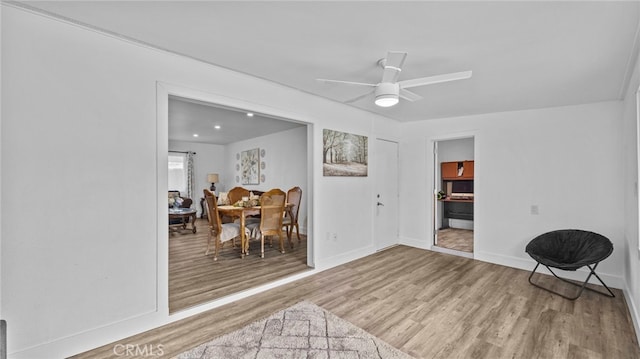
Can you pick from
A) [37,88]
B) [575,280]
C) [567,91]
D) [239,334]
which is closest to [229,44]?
[37,88]

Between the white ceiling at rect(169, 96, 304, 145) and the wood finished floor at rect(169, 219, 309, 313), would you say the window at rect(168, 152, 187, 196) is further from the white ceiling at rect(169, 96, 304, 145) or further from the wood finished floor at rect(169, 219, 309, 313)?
the wood finished floor at rect(169, 219, 309, 313)

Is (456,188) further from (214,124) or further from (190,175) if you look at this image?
(190,175)

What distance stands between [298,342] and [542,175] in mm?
4145

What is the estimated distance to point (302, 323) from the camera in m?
2.45

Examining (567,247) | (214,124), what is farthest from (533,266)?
(214,124)

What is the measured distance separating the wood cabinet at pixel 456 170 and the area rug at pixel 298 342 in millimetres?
5749

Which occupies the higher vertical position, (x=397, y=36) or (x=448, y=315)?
(x=397, y=36)

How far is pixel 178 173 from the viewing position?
881 cm

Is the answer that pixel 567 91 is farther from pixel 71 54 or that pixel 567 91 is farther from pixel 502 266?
pixel 71 54

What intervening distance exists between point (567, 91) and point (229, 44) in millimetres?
3895

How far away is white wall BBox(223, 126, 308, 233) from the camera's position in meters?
6.49

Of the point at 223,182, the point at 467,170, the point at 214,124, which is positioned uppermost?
the point at 214,124

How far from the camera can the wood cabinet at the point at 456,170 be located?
682 cm

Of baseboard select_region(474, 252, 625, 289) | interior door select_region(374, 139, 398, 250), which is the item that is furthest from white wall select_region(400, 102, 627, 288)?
interior door select_region(374, 139, 398, 250)
